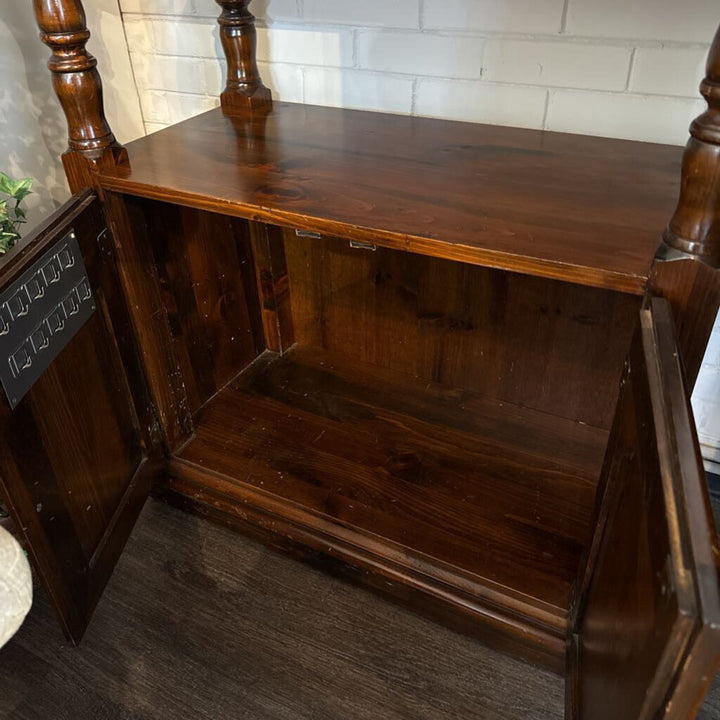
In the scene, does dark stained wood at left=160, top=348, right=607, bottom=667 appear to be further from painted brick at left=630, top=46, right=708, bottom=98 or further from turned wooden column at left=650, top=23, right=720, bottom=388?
painted brick at left=630, top=46, right=708, bottom=98

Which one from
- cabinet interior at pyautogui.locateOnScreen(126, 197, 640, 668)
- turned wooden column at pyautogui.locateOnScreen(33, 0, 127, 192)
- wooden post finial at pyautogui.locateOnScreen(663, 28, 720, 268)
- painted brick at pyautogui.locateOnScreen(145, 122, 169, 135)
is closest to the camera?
wooden post finial at pyautogui.locateOnScreen(663, 28, 720, 268)

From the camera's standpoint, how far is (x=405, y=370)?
1656 mm

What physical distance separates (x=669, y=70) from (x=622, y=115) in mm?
100

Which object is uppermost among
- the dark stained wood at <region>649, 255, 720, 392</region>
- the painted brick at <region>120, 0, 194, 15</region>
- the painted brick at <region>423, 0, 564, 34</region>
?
the painted brick at <region>423, 0, 564, 34</region>

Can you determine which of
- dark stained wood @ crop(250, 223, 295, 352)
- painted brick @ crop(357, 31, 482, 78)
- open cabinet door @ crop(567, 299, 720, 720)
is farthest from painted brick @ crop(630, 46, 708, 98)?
dark stained wood @ crop(250, 223, 295, 352)

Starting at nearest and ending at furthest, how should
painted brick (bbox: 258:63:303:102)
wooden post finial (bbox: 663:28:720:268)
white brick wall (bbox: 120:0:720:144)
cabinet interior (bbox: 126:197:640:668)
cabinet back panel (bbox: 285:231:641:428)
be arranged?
wooden post finial (bbox: 663:28:720:268) → white brick wall (bbox: 120:0:720:144) → cabinet interior (bbox: 126:197:640:668) → cabinet back panel (bbox: 285:231:641:428) → painted brick (bbox: 258:63:303:102)

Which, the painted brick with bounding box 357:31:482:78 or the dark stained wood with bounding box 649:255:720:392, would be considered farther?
the painted brick with bounding box 357:31:482:78

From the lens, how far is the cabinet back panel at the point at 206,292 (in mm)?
1355

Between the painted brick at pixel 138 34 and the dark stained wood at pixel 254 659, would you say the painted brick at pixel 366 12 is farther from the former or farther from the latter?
the dark stained wood at pixel 254 659

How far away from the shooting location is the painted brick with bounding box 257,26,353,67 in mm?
1367

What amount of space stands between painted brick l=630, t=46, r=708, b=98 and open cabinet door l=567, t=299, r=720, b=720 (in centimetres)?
55

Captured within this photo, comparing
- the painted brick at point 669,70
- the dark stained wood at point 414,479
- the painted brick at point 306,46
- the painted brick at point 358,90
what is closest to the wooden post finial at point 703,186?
the painted brick at point 669,70

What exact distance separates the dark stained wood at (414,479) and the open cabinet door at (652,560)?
243mm

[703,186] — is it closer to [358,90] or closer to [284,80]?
[358,90]
